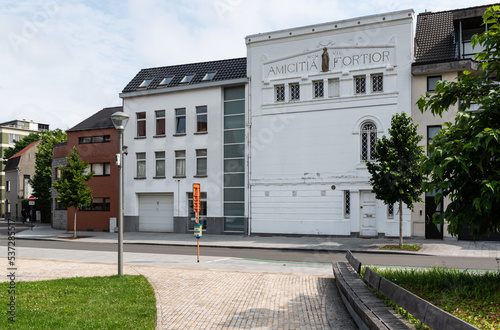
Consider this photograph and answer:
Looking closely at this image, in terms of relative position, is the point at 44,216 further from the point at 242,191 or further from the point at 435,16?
the point at 435,16

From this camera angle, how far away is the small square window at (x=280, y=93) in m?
28.8

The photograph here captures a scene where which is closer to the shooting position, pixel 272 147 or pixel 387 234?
pixel 387 234

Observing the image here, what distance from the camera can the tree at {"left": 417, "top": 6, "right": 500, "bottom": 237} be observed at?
645 cm

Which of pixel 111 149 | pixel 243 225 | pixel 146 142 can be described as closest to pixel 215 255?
pixel 243 225

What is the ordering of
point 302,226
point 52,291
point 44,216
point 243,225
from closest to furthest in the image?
point 52,291 → point 302,226 → point 243,225 → point 44,216

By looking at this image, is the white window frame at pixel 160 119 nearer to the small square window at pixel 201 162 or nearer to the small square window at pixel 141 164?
the small square window at pixel 141 164

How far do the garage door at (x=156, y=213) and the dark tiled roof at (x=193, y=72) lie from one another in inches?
315

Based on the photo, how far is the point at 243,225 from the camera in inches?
1159

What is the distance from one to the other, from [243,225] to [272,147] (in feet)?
17.5

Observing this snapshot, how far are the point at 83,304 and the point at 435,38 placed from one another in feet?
82.5

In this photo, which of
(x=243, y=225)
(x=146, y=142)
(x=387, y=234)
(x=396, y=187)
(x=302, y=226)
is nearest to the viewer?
(x=396, y=187)

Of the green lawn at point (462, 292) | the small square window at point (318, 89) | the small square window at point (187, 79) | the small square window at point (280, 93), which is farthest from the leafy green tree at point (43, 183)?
the green lawn at point (462, 292)

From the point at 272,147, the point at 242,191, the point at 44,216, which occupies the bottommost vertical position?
the point at 44,216

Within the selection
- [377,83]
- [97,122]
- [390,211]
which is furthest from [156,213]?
[377,83]
